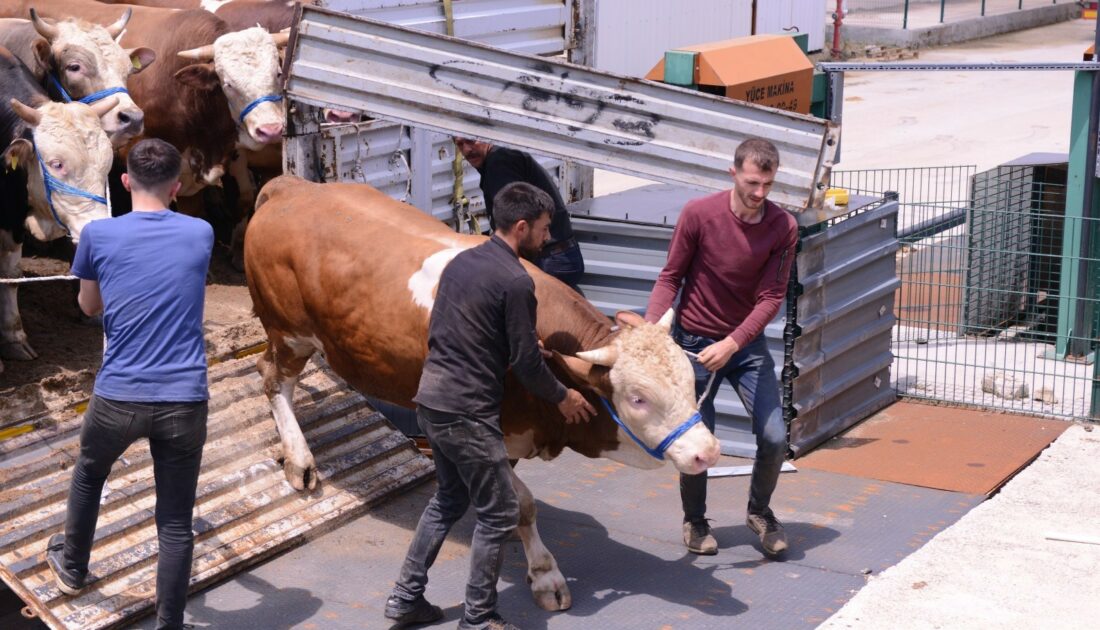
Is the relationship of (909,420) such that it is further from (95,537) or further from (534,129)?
(95,537)

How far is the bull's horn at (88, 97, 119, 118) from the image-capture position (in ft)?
24.0

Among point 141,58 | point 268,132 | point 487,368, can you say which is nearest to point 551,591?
point 487,368

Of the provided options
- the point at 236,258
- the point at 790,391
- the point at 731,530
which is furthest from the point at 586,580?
the point at 236,258

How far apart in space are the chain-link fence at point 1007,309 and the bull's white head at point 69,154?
487cm

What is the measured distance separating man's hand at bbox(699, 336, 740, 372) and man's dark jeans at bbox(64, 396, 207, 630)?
2.05 metres

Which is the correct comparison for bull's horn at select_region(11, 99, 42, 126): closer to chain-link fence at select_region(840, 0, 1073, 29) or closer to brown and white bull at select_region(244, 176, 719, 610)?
brown and white bull at select_region(244, 176, 719, 610)

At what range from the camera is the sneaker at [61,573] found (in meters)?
5.32

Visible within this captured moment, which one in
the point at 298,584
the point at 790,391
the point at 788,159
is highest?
the point at 788,159

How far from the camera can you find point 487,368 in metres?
5.07

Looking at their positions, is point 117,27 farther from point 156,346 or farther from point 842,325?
point 842,325

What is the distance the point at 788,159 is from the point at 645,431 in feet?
5.41

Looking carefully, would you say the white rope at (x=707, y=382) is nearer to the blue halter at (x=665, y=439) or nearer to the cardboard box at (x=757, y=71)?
the blue halter at (x=665, y=439)

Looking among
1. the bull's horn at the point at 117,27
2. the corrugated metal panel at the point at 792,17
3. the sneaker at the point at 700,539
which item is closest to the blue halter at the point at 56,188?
the bull's horn at the point at 117,27

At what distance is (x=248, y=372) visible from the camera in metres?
7.26
